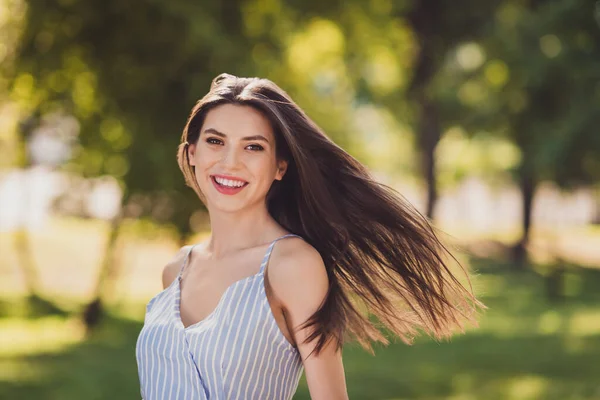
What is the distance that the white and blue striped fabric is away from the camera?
2.71 metres

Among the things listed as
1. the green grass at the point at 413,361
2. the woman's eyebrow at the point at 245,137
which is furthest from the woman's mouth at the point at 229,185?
the green grass at the point at 413,361

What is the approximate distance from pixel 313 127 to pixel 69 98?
11.9 metres

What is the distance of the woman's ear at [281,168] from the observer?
10.0 ft

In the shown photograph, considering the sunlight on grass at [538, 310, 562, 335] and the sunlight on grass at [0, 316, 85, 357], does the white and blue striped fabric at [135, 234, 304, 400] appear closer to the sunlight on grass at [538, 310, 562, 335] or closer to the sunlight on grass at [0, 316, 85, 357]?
the sunlight on grass at [0, 316, 85, 357]

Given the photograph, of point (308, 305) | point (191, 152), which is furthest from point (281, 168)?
point (308, 305)

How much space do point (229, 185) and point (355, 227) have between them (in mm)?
441

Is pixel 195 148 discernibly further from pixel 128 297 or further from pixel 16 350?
pixel 128 297

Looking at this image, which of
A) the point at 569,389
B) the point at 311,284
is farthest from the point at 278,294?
the point at 569,389

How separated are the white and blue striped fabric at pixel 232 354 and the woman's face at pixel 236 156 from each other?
20 centimetres

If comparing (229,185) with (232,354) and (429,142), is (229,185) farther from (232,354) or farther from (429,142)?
(429,142)

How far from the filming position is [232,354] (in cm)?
270

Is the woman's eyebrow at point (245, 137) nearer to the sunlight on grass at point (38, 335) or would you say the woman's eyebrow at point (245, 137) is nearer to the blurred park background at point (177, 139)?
the blurred park background at point (177, 139)

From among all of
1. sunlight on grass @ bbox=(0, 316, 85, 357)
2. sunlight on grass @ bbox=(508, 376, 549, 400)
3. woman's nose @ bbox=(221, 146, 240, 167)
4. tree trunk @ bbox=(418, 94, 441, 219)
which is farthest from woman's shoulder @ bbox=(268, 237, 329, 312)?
tree trunk @ bbox=(418, 94, 441, 219)

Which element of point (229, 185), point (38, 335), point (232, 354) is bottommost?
point (38, 335)
